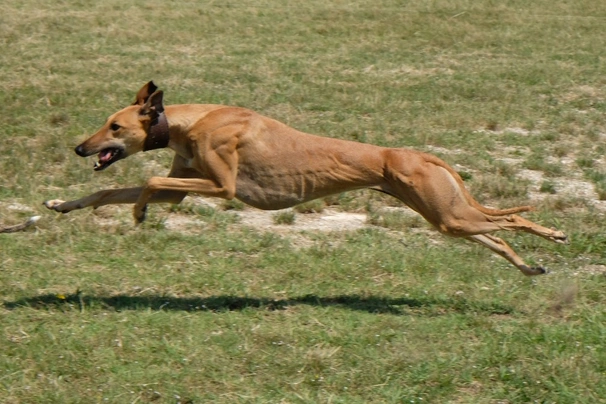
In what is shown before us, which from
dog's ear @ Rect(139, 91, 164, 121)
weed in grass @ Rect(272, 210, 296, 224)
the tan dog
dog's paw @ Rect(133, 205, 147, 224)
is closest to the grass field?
weed in grass @ Rect(272, 210, 296, 224)

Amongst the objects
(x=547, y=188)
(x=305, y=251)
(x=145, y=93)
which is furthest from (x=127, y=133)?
(x=547, y=188)

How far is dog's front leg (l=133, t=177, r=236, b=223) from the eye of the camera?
25.2 feet

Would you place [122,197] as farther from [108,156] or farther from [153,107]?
[153,107]

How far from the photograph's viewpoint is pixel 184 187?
770 cm

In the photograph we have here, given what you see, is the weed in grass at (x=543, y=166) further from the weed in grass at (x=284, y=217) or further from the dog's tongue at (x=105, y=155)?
the dog's tongue at (x=105, y=155)

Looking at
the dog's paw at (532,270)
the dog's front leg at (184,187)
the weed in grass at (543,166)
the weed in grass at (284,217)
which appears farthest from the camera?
the weed in grass at (543,166)

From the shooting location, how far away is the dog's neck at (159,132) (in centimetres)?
771

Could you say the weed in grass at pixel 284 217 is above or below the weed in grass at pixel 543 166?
above

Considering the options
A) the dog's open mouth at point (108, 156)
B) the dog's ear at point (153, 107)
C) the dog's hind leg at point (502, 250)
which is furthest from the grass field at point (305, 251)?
the dog's ear at point (153, 107)

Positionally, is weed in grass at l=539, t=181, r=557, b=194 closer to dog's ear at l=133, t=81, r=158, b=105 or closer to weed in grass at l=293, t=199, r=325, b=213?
weed in grass at l=293, t=199, r=325, b=213

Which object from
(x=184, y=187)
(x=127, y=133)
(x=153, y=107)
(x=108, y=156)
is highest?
(x=153, y=107)

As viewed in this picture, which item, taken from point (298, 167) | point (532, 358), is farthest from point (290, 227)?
point (532, 358)

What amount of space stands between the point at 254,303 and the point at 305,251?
1.34m

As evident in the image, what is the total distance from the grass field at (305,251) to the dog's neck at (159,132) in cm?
114
